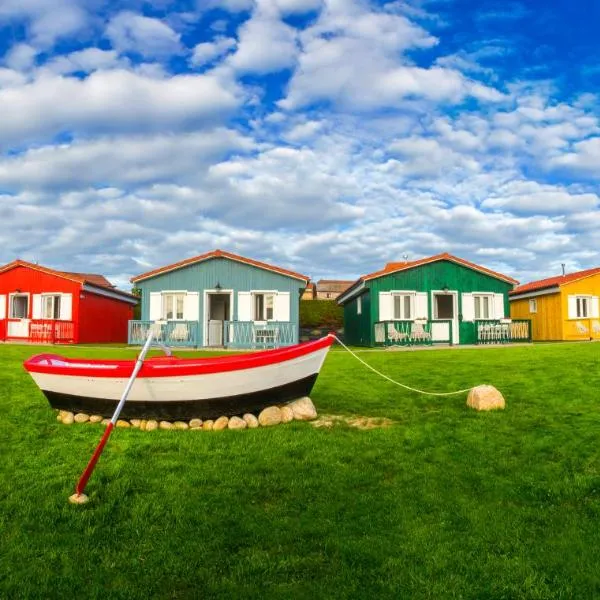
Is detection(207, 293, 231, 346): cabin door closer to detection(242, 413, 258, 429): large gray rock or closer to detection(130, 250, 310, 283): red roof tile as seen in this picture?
detection(130, 250, 310, 283): red roof tile

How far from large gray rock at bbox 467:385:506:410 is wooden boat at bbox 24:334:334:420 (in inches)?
101

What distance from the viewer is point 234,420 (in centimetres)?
762

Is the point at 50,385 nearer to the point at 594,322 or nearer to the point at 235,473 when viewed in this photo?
the point at 235,473

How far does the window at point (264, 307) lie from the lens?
22.9 m

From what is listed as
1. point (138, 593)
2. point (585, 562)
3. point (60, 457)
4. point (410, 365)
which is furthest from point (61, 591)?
point (410, 365)

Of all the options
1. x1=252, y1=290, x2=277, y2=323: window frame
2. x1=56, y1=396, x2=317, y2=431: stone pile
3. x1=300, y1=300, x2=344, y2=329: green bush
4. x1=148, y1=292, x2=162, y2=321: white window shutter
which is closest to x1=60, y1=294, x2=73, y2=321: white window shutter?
x1=148, y1=292, x2=162, y2=321: white window shutter

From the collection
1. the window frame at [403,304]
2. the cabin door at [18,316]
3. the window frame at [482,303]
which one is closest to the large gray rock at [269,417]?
the window frame at [403,304]

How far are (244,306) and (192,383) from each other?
50.8 feet

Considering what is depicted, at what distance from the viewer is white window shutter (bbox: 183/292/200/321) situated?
75.1 ft

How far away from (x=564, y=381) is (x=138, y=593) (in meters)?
8.99

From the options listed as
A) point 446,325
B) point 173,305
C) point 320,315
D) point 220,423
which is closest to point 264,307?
point 173,305

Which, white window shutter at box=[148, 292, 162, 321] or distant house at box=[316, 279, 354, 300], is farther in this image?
distant house at box=[316, 279, 354, 300]

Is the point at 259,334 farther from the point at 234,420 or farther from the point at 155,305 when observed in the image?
the point at 234,420

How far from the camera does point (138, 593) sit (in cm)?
367
